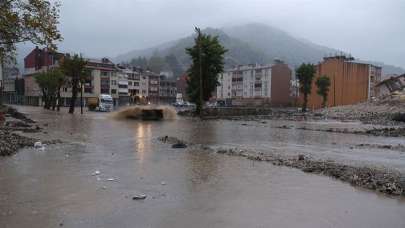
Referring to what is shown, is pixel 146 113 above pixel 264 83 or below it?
below

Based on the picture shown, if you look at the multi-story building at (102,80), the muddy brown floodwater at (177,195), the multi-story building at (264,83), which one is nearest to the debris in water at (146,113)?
the muddy brown floodwater at (177,195)

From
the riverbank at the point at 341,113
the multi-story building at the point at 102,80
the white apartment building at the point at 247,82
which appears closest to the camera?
the riverbank at the point at 341,113

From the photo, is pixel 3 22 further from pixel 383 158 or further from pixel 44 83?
pixel 44 83

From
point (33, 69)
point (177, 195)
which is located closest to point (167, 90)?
point (33, 69)

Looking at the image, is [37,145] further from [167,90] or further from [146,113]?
[167,90]

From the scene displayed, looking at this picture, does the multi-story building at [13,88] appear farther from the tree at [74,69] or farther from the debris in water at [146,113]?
the debris in water at [146,113]

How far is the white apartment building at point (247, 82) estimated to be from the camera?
157875 millimetres

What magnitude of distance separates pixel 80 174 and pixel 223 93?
167 metres

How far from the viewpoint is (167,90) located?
189875 millimetres

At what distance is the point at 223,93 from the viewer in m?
180

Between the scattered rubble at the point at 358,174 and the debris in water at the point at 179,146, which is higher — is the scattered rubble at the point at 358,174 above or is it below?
above

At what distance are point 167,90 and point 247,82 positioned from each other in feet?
124

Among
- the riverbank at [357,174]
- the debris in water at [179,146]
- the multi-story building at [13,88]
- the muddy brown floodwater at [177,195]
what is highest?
the multi-story building at [13,88]

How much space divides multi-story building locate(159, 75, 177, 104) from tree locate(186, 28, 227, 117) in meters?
117
